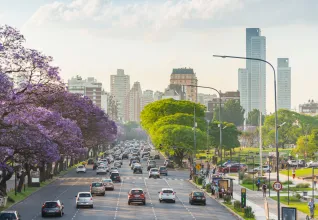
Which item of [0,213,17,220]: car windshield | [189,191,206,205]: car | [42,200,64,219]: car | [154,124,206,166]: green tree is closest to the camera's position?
[0,213,17,220]: car windshield

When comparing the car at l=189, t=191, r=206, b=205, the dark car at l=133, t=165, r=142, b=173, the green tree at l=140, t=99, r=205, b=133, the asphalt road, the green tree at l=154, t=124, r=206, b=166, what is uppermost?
the green tree at l=140, t=99, r=205, b=133

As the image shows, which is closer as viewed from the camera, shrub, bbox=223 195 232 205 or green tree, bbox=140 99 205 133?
shrub, bbox=223 195 232 205

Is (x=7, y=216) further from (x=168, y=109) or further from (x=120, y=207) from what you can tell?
(x=168, y=109)

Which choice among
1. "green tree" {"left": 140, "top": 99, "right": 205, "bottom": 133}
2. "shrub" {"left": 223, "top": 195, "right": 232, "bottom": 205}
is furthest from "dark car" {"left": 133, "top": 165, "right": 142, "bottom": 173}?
"green tree" {"left": 140, "top": 99, "right": 205, "bottom": 133}

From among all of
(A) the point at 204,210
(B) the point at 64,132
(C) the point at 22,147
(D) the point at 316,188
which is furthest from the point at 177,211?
(D) the point at 316,188

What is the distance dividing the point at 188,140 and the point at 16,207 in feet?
257

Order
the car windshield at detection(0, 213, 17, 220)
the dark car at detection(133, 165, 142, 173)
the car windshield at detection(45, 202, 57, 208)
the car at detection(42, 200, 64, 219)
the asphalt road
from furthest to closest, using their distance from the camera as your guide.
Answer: the dark car at detection(133, 165, 142, 173)
the asphalt road
the car windshield at detection(45, 202, 57, 208)
the car at detection(42, 200, 64, 219)
the car windshield at detection(0, 213, 17, 220)

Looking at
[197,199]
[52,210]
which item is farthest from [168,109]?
[52,210]

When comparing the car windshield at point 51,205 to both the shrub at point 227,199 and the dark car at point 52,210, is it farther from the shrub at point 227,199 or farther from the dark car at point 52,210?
the shrub at point 227,199

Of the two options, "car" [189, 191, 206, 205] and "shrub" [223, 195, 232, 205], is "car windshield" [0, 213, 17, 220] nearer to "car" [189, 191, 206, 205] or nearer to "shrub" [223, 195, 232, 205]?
"car" [189, 191, 206, 205]

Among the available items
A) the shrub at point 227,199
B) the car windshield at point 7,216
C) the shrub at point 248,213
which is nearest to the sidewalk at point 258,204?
the shrub at point 248,213

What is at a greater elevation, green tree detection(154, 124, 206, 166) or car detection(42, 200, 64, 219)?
green tree detection(154, 124, 206, 166)

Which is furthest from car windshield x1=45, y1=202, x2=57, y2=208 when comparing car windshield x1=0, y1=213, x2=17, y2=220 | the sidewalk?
the sidewalk

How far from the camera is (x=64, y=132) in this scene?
78.5 metres
